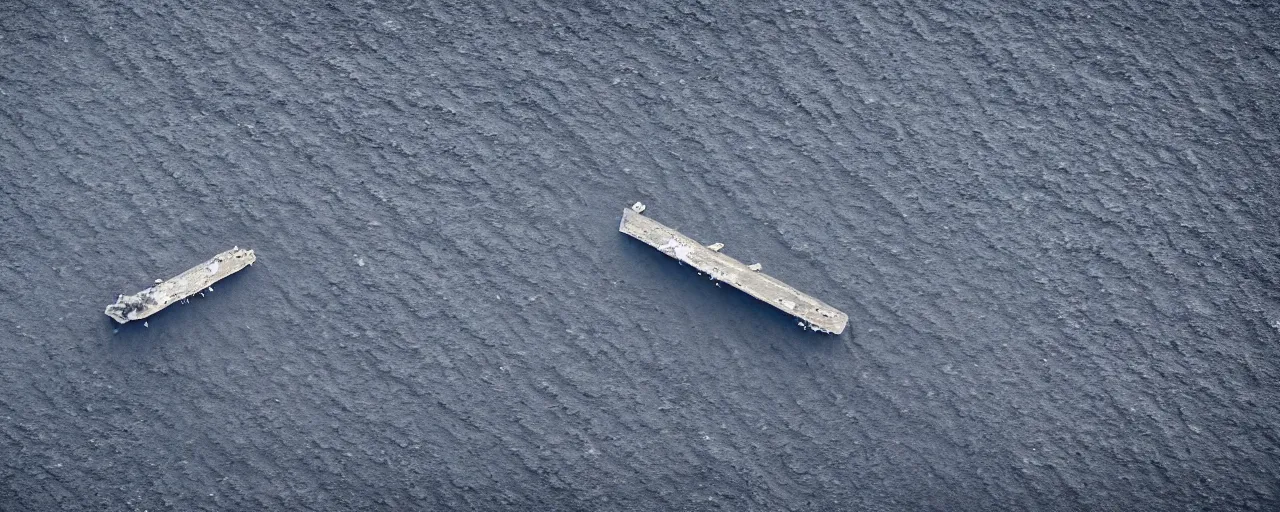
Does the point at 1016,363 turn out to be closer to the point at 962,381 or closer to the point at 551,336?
the point at 962,381

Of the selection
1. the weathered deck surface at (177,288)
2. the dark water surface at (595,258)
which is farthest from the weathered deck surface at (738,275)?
the weathered deck surface at (177,288)

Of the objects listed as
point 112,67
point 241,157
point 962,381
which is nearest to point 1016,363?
point 962,381

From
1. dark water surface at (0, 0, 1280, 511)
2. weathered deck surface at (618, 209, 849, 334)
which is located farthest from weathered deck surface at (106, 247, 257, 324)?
weathered deck surface at (618, 209, 849, 334)

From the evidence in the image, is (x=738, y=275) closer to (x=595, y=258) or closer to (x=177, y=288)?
(x=595, y=258)

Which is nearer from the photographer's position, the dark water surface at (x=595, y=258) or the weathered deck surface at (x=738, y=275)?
the weathered deck surface at (x=738, y=275)

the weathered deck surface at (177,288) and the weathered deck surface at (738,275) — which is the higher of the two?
the weathered deck surface at (738,275)

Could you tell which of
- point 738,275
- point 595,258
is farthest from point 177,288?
point 738,275

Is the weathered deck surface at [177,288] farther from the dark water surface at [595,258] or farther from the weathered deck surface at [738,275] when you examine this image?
the weathered deck surface at [738,275]
